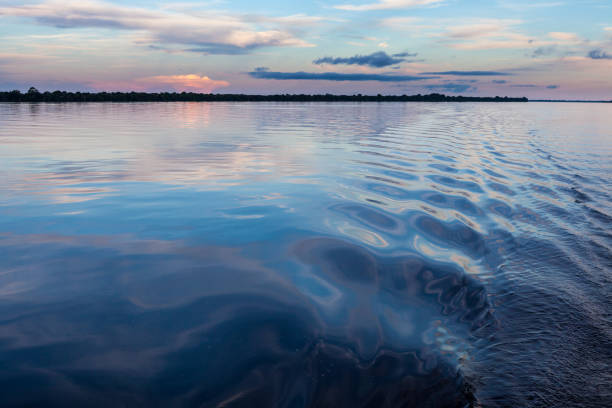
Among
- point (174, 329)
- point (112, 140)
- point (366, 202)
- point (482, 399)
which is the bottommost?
point (482, 399)

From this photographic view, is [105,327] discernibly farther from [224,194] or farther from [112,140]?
[112,140]

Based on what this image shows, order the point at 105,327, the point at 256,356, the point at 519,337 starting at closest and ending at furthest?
1. the point at 256,356
2. the point at 105,327
3. the point at 519,337

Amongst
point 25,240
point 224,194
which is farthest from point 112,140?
point 25,240

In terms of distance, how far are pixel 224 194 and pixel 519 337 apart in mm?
6873

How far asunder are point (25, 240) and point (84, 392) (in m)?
4.33

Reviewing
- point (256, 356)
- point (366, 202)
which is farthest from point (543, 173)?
point (256, 356)

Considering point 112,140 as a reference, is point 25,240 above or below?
below

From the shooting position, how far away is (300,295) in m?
4.80

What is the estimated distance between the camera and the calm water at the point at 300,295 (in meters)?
3.39

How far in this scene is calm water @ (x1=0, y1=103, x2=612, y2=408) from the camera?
11.1 ft

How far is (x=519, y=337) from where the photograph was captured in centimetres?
429

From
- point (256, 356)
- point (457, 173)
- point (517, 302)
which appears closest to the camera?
point (256, 356)

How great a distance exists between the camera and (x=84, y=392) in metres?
3.14

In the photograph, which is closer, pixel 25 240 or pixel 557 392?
pixel 557 392
